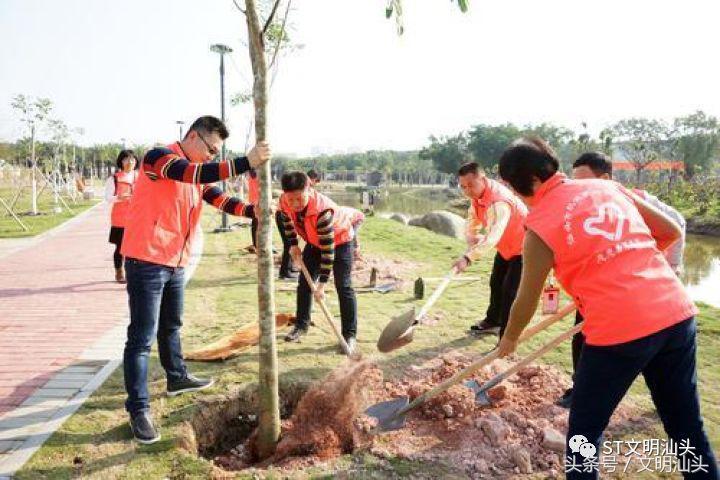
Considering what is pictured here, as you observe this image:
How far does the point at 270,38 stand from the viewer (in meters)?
10.3

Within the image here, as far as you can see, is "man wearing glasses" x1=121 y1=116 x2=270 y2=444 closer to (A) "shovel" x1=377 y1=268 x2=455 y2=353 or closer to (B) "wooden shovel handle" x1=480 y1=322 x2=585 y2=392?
(A) "shovel" x1=377 y1=268 x2=455 y2=353

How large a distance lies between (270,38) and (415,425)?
867 centimetres

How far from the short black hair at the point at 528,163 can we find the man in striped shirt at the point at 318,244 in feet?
8.02

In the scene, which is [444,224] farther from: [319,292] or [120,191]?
[319,292]

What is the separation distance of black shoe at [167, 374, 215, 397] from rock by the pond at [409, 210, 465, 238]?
14.3m

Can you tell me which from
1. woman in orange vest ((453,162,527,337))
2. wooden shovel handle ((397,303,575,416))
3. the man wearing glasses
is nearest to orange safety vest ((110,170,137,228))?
the man wearing glasses

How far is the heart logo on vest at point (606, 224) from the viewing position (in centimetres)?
213

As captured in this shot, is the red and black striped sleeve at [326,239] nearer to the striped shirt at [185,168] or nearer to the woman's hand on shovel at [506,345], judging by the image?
the striped shirt at [185,168]

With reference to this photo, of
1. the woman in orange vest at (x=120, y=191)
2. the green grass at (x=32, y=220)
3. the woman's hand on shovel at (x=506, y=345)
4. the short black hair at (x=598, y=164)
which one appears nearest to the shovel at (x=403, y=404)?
the woman's hand on shovel at (x=506, y=345)

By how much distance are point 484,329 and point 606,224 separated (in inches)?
140

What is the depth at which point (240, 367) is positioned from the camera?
4.46 m

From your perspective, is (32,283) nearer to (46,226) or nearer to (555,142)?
(46,226)

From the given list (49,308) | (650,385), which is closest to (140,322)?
(650,385)

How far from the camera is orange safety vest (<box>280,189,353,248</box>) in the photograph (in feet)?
15.6
